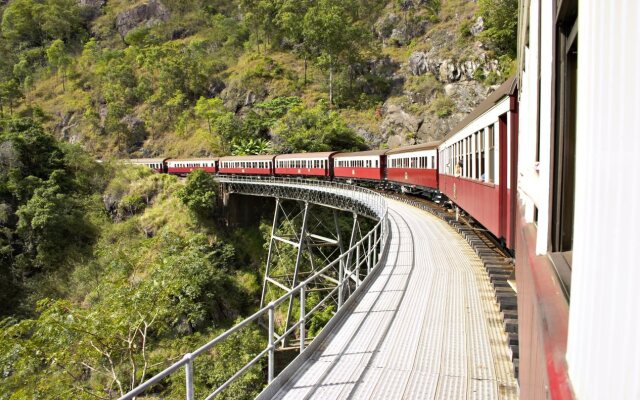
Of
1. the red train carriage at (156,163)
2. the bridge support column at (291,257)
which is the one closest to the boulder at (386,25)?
the red train carriage at (156,163)

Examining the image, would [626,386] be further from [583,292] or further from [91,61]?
[91,61]

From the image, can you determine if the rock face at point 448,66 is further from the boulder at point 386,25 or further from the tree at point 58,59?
the tree at point 58,59

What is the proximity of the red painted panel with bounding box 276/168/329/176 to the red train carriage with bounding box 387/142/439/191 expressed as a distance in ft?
20.8

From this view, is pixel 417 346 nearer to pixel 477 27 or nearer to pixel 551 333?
pixel 551 333

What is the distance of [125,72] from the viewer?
63.0m

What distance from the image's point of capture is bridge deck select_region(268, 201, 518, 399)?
13.0 feet

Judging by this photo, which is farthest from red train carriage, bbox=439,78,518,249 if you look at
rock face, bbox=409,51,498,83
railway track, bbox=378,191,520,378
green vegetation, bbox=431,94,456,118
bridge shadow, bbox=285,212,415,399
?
rock face, bbox=409,51,498,83

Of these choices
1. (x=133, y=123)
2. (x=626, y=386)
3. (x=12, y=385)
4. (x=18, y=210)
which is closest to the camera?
(x=626, y=386)

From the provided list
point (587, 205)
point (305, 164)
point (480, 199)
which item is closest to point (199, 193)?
point (305, 164)

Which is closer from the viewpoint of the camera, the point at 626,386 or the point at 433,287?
the point at 626,386

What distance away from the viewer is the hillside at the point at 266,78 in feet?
136

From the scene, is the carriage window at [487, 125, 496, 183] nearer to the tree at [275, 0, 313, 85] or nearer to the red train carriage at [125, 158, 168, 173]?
the red train carriage at [125, 158, 168, 173]

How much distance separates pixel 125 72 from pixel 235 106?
2094 centimetres

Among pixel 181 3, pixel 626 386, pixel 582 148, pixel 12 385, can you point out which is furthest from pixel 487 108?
pixel 181 3
